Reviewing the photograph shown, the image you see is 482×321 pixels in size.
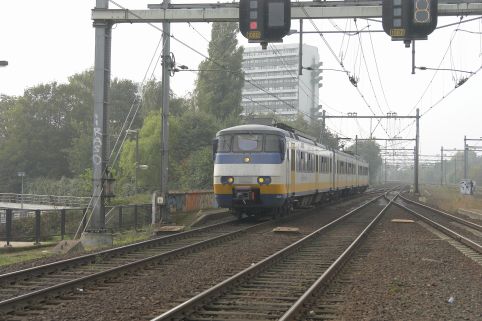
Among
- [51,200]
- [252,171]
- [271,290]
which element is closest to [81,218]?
[252,171]

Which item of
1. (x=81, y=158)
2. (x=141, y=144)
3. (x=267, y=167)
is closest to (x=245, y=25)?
(x=267, y=167)

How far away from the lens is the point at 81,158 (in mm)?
62344

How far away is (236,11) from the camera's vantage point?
16.6 meters

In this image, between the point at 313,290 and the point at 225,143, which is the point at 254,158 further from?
the point at 313,290

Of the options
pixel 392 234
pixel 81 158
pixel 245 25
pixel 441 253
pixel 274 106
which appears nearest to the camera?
pixel 441 253

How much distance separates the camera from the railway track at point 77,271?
26.5 ft

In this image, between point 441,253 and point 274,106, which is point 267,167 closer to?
point 441,253

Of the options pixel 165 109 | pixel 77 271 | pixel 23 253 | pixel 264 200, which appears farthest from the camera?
pixel 165 109

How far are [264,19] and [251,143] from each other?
21.6 ft

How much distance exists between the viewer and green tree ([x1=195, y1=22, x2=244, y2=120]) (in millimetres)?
56812

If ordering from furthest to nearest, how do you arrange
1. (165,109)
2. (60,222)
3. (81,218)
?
(81,218) → (60,222) → (165,109)

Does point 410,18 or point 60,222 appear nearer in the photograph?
point 410,18

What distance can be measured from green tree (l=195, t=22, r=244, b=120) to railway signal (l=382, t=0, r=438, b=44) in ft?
139

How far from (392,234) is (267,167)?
15.3 feet
